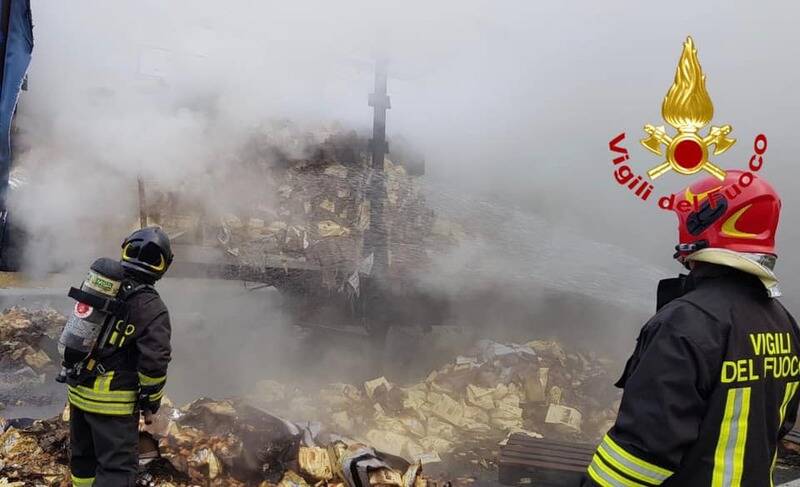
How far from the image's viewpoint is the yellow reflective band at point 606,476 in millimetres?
1222

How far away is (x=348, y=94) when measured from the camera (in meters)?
5.70

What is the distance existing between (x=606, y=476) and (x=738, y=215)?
0.67m

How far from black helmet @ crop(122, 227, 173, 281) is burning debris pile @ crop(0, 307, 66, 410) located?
8.50ft

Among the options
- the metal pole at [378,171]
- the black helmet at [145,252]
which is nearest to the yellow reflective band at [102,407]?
the black helmet at [145,252]

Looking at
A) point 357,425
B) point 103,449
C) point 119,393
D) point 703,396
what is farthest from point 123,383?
point 703,396

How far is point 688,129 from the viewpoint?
135 centimetres

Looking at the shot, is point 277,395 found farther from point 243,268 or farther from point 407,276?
point 407,276

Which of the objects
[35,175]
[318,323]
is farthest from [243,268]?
[35,175]

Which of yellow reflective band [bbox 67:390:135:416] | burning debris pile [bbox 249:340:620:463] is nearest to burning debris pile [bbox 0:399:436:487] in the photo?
yellow reflective band [bbox 67:390:135:416]

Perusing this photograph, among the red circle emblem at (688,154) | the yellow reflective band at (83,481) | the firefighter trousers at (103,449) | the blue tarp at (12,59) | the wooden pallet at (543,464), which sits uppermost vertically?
the blue tarp at (12,59)

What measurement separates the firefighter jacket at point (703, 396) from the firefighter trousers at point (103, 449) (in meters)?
2.22

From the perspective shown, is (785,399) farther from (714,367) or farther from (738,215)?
(738,215)

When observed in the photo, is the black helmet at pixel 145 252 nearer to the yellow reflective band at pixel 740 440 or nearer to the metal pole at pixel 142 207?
the metal pole at pixel 142 207

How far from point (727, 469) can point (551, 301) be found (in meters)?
4.62
